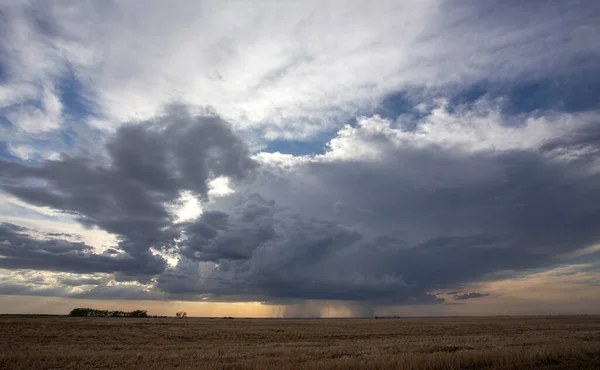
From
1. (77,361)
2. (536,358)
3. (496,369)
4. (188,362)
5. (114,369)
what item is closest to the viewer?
(496,369)

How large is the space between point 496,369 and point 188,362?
17748 mm

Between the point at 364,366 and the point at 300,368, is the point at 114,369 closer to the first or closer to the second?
the point at 300,368

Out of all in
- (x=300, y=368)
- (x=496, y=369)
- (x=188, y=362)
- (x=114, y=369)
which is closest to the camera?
(x=496, y=369)

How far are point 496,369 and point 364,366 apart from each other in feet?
19.8

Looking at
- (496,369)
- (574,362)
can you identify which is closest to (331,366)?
(496,369)

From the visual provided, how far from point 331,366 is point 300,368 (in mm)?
1648

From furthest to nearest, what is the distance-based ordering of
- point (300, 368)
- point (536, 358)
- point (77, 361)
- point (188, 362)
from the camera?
1. point (77, 361)
2. point (188, 362)
3. point (536, 358)
4. point (300, 368)

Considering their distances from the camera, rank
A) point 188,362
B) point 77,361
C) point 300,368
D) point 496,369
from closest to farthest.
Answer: point 496,369
point 300,368
point 188,362
point 77,361

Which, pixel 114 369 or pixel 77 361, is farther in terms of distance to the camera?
pixel 77 361

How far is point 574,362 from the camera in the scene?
757 inches

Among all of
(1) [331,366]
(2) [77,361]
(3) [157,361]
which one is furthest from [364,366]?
(2) [77,361]

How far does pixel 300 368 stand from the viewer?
1864 cm

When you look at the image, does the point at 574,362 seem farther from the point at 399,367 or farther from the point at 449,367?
the point at 399,367

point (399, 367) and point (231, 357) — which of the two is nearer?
point (399, 367)
